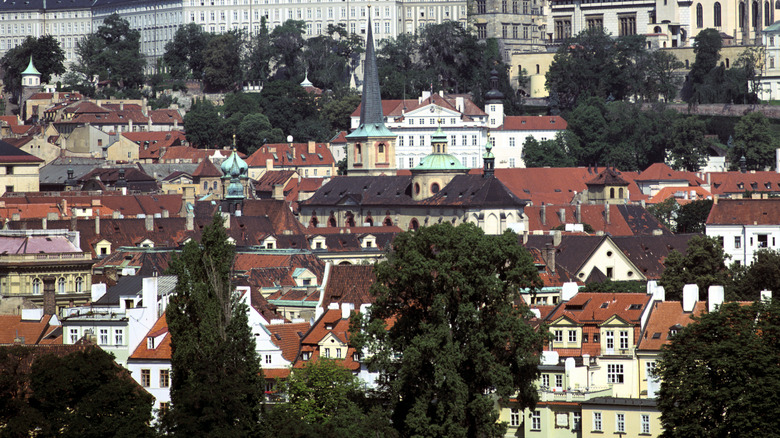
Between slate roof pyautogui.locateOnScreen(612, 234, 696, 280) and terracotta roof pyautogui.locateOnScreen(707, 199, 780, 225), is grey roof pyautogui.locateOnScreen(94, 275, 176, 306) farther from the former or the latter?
terracotta roof pyautogui.locateOnScreen(707, 199, 780, 225)

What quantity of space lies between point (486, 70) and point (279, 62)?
2513 centimetres

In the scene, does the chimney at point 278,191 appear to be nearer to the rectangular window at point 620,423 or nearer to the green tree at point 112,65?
the green tree at point 112,65

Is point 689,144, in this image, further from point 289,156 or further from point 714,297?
point 714,297

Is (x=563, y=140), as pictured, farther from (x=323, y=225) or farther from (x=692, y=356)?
(x=692, y=356)

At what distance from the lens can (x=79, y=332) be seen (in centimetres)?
5328

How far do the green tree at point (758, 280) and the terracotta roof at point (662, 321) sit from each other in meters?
12.1

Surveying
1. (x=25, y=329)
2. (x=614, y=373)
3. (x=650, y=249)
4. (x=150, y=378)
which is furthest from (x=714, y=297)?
(x=650, y=249)

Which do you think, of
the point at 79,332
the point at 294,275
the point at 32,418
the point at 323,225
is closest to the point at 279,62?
the point at 323,225

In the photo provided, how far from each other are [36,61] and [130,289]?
134519 millimetres

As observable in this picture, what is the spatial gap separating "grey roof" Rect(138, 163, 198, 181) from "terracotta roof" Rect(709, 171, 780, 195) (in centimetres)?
3790

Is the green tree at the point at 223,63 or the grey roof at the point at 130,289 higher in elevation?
the green tree at the point at 223,63

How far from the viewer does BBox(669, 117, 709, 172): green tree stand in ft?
502

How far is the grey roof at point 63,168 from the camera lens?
13225 cm

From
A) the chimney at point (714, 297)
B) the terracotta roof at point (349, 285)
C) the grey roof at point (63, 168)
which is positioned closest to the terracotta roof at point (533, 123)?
the grey roof at point (63, 168)
